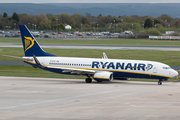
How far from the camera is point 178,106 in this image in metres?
25.0

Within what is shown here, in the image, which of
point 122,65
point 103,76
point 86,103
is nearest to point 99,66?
point 103,76

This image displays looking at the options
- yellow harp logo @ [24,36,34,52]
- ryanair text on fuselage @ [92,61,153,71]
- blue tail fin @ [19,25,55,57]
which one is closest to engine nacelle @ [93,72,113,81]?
ryanair text on fuselage @ [92,61,153,71]

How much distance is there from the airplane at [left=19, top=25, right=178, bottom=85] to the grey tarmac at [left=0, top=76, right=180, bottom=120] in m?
5.44

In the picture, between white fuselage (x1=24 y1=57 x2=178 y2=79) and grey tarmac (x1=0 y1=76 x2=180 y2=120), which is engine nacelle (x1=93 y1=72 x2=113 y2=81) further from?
grey tarmac (x1=0 y1=76 x2=180 y2=120)

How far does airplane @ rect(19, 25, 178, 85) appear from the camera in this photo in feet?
129

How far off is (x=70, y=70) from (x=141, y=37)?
13405cm

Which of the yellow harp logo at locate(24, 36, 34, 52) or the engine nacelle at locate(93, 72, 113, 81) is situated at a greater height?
the yellow harp logo at locate(24, 36, 34, 52)

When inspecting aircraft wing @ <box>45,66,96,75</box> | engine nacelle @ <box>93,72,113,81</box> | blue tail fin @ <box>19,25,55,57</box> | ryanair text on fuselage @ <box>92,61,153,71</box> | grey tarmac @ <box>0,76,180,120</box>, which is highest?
blue tail fin @ <box>19,25,55,57</box>

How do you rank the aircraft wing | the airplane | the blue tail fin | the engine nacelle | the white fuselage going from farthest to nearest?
the blue tail fin → the aircraft wing → the engine nacelle → the airplane → the white fuselage

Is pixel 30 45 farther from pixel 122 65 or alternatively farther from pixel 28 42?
pixel 122 65

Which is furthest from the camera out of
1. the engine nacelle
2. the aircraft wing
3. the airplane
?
the aircraft wing

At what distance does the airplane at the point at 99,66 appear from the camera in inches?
1543

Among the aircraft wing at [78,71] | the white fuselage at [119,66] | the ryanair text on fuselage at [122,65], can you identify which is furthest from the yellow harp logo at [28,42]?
the ryanair text on fuselage at [122,65]

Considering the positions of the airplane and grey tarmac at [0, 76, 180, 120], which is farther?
the airplane
